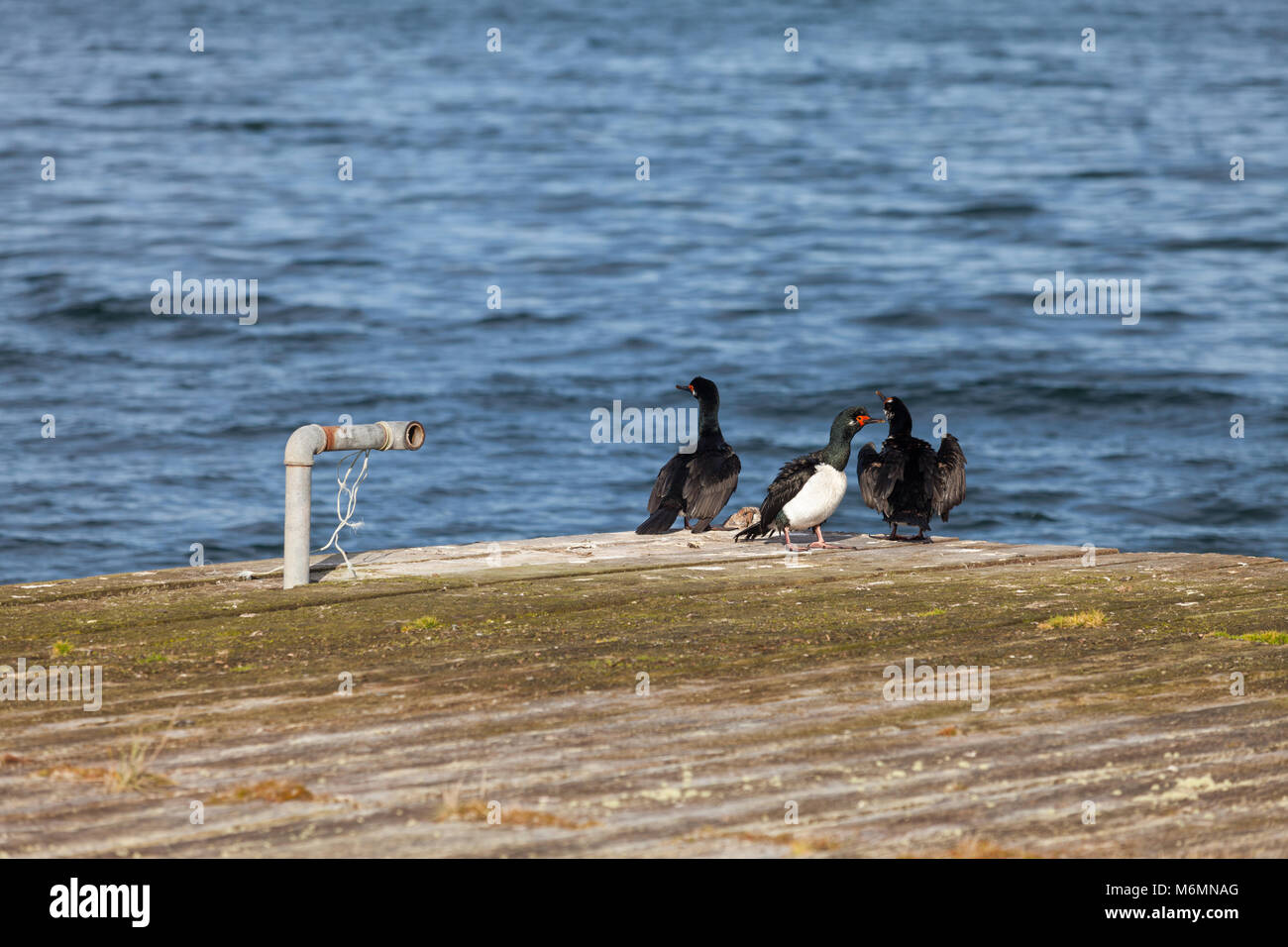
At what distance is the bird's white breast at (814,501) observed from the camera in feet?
35.7

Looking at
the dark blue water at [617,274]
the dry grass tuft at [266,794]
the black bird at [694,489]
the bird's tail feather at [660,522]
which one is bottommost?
the dry grass tuft at [266,794]

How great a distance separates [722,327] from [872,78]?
30858 mm

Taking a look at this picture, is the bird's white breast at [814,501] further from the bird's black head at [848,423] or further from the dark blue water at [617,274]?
the dark blue water at [617,274]

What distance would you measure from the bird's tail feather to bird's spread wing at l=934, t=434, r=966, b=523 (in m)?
1.95

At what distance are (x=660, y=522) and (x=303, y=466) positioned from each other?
330cm

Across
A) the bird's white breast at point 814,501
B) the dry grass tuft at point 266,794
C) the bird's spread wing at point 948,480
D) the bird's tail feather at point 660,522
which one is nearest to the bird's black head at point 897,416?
the bird's spread wing at point 948,480

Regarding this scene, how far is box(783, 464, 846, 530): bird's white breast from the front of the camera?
10.9 m

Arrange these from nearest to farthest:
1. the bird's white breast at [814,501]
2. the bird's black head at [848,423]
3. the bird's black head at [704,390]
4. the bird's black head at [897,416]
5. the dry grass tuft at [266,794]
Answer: the dry grass tuft at [266,794] < the bird's white breast at [814,501] < the bird's black head at [848,423] < the bird's black head at [897,416] < the bird's black head at [704,390]

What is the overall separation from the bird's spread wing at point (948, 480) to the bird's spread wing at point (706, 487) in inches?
59.4

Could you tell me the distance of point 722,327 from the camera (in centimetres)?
3316

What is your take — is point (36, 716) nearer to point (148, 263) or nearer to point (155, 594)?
point (155, 594)

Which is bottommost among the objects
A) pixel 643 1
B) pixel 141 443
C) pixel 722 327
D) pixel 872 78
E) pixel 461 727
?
pixel 461 727
